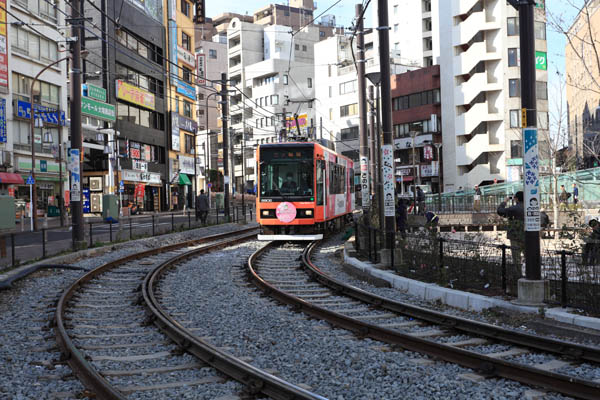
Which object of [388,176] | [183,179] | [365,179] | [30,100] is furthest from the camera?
[183,179]

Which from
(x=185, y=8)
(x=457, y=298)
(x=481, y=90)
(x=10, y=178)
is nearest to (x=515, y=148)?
(x=481, y=90)

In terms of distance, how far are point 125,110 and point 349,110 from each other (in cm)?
3103

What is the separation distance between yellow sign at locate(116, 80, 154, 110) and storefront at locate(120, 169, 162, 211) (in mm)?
6036

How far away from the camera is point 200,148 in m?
86.8

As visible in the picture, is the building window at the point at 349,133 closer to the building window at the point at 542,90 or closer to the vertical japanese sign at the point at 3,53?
the building window at the point at 542,90

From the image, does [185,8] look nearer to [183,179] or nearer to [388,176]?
[183,179]

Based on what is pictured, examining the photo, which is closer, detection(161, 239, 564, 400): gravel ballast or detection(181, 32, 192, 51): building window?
detection(161, 239, 564, 400): gravel ballast

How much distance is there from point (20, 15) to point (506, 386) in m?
39.1

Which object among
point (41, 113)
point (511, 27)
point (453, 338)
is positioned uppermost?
point (511, 27)

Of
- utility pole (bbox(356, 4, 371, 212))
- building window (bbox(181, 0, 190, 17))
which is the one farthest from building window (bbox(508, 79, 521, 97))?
utility pole (bbox(356, 4, 371, 212))

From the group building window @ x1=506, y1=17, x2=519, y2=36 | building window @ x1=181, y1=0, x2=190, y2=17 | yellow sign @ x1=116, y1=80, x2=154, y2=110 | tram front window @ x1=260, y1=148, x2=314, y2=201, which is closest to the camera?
tram front window @ x1=260, y1=148, x2=314, y2=201

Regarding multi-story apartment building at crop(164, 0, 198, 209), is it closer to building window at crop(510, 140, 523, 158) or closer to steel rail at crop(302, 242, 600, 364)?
building window at crop(510, 140, 523, 158)

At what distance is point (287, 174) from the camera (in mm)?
18734

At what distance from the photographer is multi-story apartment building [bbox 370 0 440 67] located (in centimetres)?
6906
